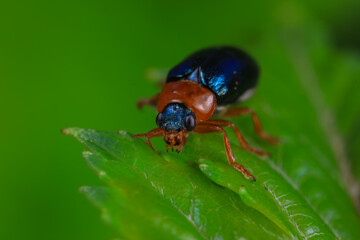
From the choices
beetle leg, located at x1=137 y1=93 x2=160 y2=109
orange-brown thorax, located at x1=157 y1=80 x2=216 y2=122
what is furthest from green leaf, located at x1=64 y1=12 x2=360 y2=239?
beetle leg, located at x1=137 y1=93 x2=160 y2=109

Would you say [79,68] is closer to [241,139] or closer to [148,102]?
[148,102]

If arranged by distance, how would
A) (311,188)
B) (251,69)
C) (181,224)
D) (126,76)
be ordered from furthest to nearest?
(126,76), (251,69), (311,188), (181,224)

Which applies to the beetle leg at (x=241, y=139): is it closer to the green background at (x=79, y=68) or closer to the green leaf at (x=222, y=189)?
the green leaf at (x=222, y=189)

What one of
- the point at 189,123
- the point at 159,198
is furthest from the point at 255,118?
the point at 159,198

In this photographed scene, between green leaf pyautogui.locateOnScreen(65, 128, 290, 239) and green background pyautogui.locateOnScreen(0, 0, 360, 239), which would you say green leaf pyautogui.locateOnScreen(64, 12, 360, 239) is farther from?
green background pyautogui.locateOnScreen(0, 0, 360, 239)

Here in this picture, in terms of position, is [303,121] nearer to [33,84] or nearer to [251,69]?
[251,69]

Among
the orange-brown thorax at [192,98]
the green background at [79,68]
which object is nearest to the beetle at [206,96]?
the orange-brown thorax at [192,98]

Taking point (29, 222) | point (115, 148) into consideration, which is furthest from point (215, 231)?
point (29, 222)
